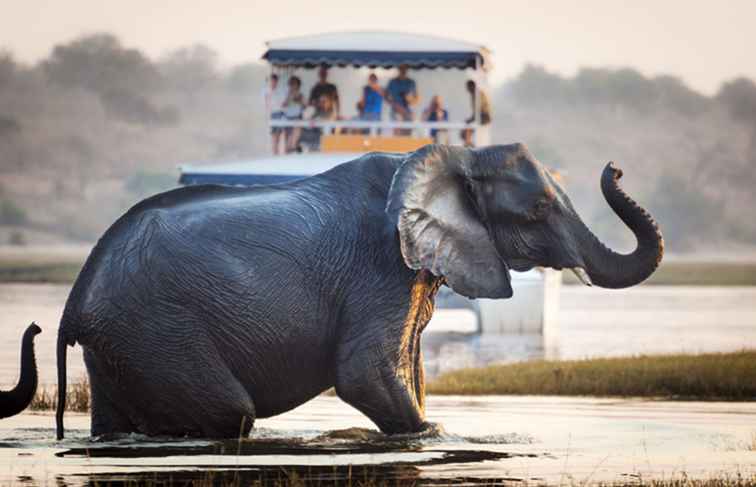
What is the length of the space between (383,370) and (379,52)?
83.6 ft

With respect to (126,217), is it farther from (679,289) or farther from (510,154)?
(679,289)

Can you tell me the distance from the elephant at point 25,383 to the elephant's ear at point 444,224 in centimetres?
282

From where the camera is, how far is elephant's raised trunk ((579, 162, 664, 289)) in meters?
16.3

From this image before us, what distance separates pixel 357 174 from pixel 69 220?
12823 centimetres

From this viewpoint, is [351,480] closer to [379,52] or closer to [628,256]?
[628,256]

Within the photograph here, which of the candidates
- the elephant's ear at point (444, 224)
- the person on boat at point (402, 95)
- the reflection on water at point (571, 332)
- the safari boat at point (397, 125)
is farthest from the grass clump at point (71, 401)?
the person on boat at point (402, 95)

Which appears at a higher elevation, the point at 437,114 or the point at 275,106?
the point at 275,106

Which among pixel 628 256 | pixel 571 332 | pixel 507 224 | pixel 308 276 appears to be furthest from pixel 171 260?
pixel 571 332

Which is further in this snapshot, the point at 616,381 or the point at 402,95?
the point at 402,95

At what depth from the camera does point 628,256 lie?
16.4 meters

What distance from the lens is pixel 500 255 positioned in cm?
1661

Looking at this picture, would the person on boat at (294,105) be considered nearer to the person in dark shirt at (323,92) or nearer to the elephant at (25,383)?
the person in dark shirt at (323,92)

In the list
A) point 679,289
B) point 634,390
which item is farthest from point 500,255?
point 679,289

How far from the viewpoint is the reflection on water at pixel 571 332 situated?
31328 millimetres
